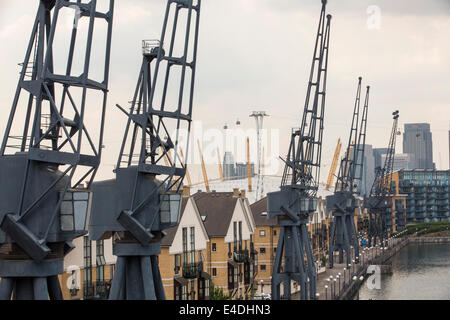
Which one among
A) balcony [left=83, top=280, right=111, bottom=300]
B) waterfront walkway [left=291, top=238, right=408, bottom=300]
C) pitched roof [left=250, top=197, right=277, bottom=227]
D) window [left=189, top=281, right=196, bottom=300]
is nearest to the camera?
balcony [left=83, top=280, right=111, bottom=300]

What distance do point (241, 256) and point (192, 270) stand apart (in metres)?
11.2

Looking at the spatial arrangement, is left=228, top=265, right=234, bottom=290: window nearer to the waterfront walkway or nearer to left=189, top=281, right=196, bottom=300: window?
left=189, top=281, right=196, bottom=300: window

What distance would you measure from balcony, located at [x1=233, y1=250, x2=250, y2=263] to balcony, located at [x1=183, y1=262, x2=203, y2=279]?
9017mm

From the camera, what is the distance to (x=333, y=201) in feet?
328

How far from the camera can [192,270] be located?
43.2 metres

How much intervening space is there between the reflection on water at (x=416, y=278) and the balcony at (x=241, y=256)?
21535 mm

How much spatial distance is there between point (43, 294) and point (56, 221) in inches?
78.5

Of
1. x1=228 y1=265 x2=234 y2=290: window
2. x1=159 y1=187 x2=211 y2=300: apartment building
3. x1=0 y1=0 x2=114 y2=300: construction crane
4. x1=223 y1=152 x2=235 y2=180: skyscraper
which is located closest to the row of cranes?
x1=0 y1=0 x2=114 y2=300: construction crane

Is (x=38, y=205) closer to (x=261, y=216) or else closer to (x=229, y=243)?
(x=229, y=243)

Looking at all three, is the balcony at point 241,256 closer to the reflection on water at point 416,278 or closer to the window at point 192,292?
the window at point 192,292

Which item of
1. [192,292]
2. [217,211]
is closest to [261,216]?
[217,211]

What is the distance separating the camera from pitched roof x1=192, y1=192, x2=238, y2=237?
171ft
